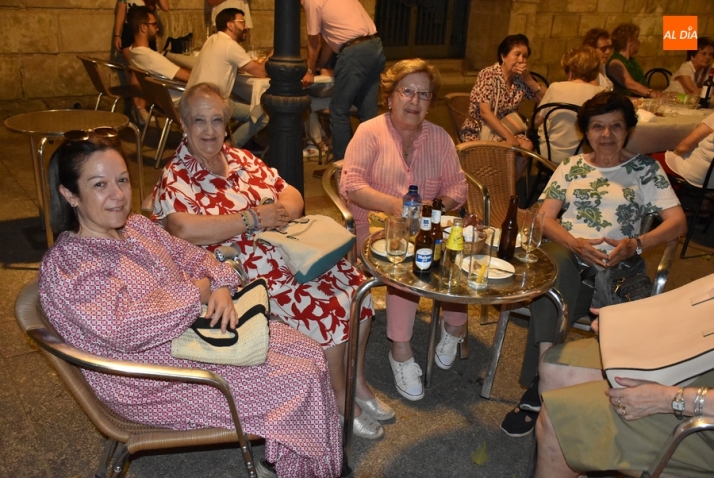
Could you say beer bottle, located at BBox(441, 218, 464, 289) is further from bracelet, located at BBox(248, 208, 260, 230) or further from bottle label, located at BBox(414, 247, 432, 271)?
bracelet, located at BBox(248, 208, 260, 230)

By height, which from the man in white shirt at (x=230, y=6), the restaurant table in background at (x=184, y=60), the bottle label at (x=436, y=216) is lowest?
the bottle label at (x=436, y=216)

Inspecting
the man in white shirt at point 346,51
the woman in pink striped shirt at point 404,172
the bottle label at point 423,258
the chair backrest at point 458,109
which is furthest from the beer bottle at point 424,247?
the man in white shirt at point 346,51

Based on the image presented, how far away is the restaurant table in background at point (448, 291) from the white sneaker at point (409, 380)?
0.46 m

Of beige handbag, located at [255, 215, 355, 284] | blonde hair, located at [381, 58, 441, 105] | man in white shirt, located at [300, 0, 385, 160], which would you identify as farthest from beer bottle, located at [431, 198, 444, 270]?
man in white shirt, located at [300, 0, 385, 160]

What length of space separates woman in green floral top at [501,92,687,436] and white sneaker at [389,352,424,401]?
1.34 feet

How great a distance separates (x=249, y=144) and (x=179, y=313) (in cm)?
464

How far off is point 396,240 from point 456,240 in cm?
25

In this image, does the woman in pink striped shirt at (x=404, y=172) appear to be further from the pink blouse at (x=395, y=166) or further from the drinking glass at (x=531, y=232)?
the drinking glass at (x=531, y=232)

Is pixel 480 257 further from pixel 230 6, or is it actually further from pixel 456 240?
pixel 230 6

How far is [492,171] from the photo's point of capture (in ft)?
12.3

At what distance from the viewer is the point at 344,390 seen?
269 centimetres

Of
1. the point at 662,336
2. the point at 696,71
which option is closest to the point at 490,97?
the point at 662,336

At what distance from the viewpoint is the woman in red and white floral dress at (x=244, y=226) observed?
2.60 m

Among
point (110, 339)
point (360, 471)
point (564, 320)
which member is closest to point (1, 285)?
point (110, 339)
